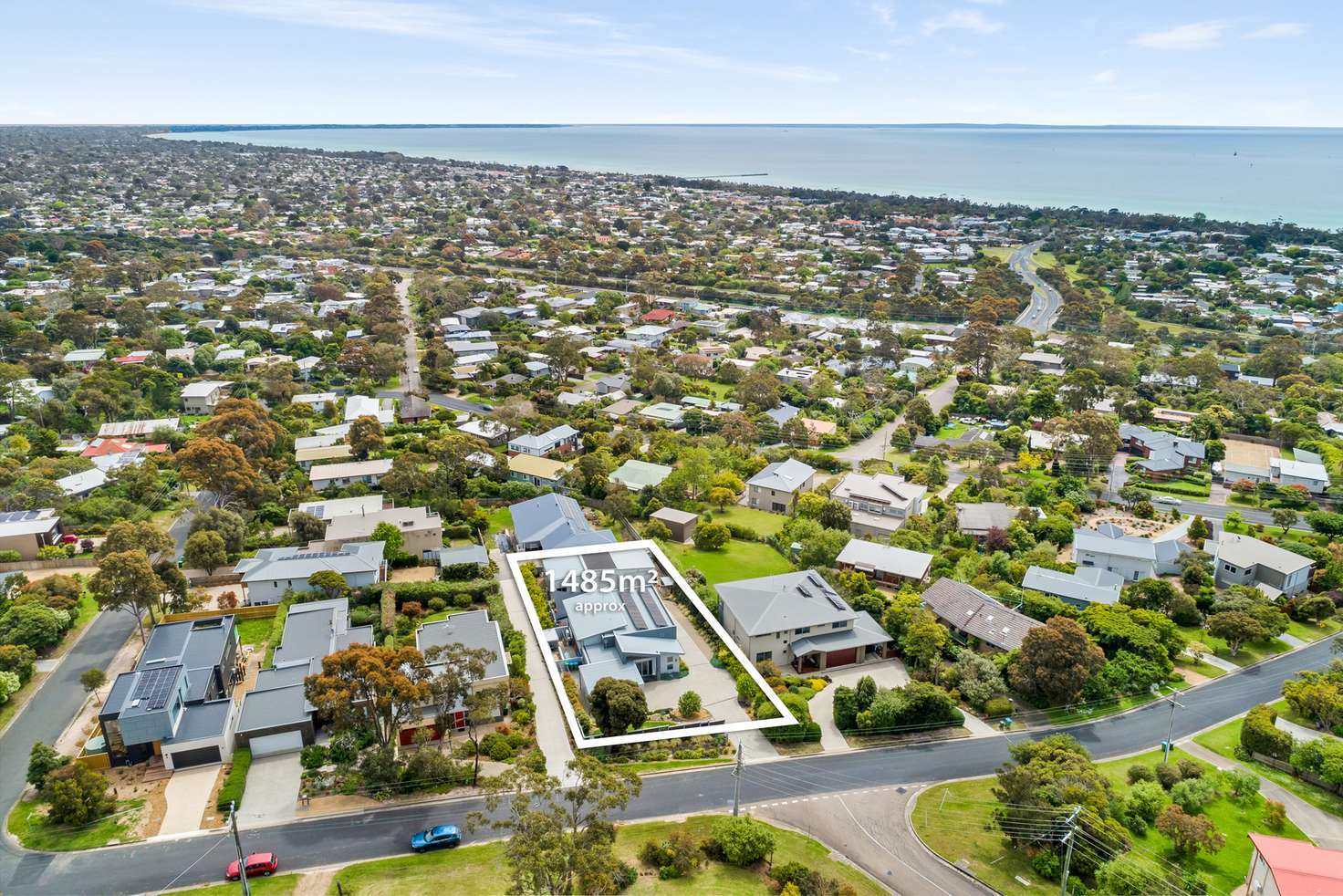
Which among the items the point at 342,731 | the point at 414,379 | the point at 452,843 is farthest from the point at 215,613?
the point at 414,379

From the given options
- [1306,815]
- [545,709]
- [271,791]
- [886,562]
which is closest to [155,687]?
[271,791]

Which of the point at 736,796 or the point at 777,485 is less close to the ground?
the point at 736,796

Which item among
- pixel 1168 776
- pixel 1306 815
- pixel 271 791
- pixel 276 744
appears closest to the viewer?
pixel 271 791

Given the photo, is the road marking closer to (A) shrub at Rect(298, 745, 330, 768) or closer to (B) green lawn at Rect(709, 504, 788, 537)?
(A) shrub at Rect(298, 745, 330, 768)

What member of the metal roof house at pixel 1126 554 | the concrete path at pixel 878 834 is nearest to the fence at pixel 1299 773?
the metal roof house at pixel 1126 554

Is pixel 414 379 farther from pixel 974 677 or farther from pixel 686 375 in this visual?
pixel 974 677

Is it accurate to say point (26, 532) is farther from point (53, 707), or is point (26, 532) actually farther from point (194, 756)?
point (194, 756)
